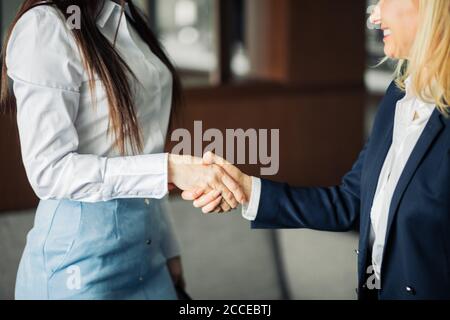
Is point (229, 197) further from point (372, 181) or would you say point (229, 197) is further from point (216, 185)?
point (372, 181)

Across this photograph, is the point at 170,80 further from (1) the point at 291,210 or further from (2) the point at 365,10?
(2) the point at 365,10

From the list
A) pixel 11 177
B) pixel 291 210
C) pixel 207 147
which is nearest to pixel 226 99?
pixel 207 147

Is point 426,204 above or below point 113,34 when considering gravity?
below

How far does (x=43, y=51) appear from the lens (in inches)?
55.9

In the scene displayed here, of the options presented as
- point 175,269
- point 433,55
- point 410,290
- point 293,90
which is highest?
point 433,55

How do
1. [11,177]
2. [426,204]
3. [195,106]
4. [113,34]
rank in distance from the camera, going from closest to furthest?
[426,204] < [113,34] < [11,177] < [195,106]

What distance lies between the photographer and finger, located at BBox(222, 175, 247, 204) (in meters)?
1.75

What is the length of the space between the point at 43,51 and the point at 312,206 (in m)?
0.74

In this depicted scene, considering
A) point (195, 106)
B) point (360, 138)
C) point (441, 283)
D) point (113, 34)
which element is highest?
point (113, 34)

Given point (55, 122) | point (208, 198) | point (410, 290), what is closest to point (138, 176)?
point (55, 122)

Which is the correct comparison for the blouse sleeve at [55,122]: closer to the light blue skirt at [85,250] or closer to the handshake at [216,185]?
the light blue skirt at [85,250]

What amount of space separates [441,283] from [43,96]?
2.81 ft

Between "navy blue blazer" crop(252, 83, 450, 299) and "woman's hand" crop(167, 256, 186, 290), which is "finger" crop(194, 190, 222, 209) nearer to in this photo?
"woman's hand" crop(167, 256, 186, 290)

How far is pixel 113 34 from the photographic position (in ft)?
5.28
